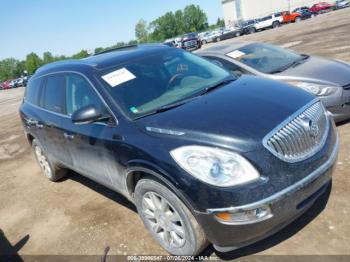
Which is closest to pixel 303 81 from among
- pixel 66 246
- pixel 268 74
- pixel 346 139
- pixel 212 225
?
pixel 268 74

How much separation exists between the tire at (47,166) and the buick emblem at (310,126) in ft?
12.8

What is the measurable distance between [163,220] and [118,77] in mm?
1583

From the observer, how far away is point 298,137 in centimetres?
293

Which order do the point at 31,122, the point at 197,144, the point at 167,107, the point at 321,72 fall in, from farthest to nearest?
1. the point at 31,122
2. the point at 321,72
3. the point at 167,107
4. the point at 197,144

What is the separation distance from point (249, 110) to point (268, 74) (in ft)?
9.47

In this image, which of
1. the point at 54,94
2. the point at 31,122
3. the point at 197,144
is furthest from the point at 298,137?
the point at 31,122

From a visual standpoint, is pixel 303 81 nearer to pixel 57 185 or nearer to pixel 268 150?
pixel 268 150

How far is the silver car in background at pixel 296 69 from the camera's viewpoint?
5203 mm

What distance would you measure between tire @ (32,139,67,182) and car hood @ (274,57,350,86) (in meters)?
3.77

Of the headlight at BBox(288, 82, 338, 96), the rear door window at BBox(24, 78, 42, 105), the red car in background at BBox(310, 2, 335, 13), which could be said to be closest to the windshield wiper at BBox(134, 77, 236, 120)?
→ the headlight at BBox(288, 82, 338, 96)

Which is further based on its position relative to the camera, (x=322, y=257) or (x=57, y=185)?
(x=57, y=185)

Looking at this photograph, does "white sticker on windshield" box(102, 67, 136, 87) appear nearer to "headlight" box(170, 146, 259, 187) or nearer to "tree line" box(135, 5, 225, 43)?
"headlight" box(170, 146, 259, 187)

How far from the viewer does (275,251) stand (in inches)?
125

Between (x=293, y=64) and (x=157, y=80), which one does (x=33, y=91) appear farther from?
(x=293, y=64)
